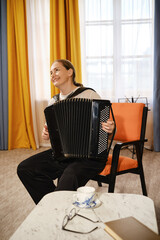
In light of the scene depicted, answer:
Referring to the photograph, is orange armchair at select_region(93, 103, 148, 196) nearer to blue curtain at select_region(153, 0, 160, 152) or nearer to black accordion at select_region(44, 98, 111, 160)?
black accordion at select_region(44, 98, 111, 160)

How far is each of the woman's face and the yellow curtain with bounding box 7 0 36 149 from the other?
207 centimetres

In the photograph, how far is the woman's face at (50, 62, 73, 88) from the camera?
194 centimetres

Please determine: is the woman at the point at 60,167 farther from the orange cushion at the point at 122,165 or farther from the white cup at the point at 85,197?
the white cup at the point at 85,197

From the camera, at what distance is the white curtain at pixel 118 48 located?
3.75m

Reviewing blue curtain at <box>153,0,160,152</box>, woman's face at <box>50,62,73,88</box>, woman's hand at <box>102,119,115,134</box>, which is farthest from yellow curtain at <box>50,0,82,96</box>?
woman's hand at <box>102,119,115,134</box>

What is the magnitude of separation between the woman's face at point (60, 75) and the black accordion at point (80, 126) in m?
0.36

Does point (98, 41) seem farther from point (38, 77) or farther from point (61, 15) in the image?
point (38, 77)

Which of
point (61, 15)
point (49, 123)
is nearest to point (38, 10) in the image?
point (61, 15)

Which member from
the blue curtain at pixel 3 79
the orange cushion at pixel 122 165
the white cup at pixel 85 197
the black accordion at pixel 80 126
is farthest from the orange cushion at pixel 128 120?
the blue curtain at pixel 3 79

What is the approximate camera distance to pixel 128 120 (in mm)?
1932

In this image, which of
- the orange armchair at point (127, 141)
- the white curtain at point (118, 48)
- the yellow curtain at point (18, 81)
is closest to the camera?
the orange armchair at point (127, 141)

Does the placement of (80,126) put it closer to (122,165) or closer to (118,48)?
(122,165)

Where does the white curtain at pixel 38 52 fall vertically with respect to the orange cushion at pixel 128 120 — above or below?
above

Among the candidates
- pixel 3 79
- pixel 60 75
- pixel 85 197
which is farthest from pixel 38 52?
pixel 85 197
